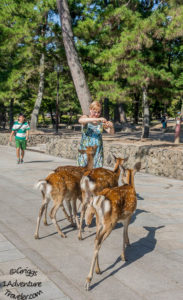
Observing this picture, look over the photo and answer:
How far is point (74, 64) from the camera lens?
61.7ft

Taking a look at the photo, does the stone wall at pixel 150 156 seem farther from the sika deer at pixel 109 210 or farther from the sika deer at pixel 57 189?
the sika deer at pixel 109 210

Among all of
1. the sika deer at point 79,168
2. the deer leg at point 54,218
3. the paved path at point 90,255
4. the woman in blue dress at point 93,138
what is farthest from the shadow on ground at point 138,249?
the woman in blue dress at point 93,138

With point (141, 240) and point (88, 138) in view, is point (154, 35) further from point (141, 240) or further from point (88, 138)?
point (141, 240)

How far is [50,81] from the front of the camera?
150 feet

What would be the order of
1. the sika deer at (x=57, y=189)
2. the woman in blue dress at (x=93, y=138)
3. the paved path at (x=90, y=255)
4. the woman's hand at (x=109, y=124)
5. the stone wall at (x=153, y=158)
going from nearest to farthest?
the paved path at (x=90, y=255) → the sika deer at (x=57, y=189) → the woman's hand at (x=109, y=124) → the woman in blue dress at (x=93, y=138) → the stone wall at (x=153, y=158)

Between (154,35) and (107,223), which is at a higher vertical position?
(154,35)

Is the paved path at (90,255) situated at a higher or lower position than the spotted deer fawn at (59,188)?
lower

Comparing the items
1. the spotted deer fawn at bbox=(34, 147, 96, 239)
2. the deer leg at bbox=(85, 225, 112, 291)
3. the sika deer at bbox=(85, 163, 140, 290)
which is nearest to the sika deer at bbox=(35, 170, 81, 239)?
the spotted deer fawn at bbox=(34, 147, 96, 239)

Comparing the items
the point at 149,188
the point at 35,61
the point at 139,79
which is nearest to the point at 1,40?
the point at 35,61

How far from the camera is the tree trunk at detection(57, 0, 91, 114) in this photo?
18.5m

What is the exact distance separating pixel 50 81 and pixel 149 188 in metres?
36.5

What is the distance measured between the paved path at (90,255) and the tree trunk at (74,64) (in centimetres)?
1035

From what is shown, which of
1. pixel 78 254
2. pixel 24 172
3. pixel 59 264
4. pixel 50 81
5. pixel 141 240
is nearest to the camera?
pixel 59 264

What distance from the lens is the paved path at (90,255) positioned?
429cm
